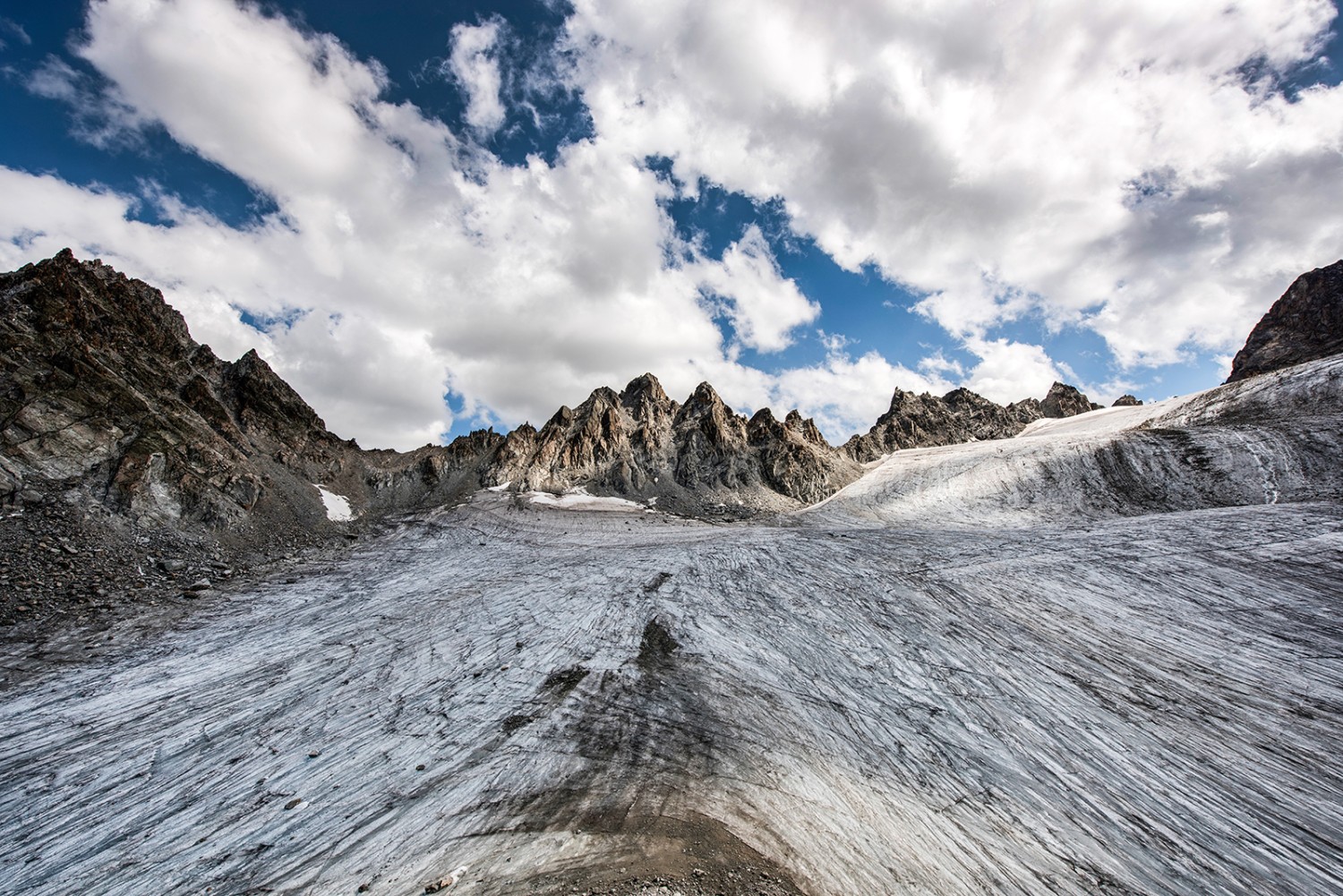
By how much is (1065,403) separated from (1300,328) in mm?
29885

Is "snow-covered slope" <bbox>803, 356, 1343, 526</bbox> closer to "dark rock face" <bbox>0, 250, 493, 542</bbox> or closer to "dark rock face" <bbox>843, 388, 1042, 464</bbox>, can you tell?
"dark rock face" <bbox>843, 388, 1042, 464</bbox>

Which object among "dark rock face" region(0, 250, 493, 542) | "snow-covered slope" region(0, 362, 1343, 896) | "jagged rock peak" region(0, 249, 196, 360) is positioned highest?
"jagged rock peak" region(0, 249, 196, 360)

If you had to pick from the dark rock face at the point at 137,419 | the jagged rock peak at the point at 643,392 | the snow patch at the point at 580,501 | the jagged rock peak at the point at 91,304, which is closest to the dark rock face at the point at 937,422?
the jagged rock peak at the point at 643,392

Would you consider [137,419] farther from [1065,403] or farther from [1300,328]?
[1065,403]

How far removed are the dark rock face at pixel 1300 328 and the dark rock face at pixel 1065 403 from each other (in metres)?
22.5

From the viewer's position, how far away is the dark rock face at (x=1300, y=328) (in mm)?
56909

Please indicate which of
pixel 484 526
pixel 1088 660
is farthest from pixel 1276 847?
pixel 484 526

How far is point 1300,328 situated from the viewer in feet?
Result: 198

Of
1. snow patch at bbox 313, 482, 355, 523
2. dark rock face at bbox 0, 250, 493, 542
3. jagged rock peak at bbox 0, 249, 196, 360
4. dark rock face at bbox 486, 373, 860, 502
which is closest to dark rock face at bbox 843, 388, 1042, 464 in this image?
dark rock face at bbox 486, 373, 860, 502

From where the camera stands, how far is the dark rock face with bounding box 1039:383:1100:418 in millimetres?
87500

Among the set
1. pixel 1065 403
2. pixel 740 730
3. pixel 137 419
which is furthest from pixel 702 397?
pixel 1065 403

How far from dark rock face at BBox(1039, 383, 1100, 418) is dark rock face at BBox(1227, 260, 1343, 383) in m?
22.5

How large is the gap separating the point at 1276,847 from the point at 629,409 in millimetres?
62471

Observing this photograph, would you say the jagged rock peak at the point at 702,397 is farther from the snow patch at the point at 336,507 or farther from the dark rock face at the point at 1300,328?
the dark rock face at the point at 1300,328
